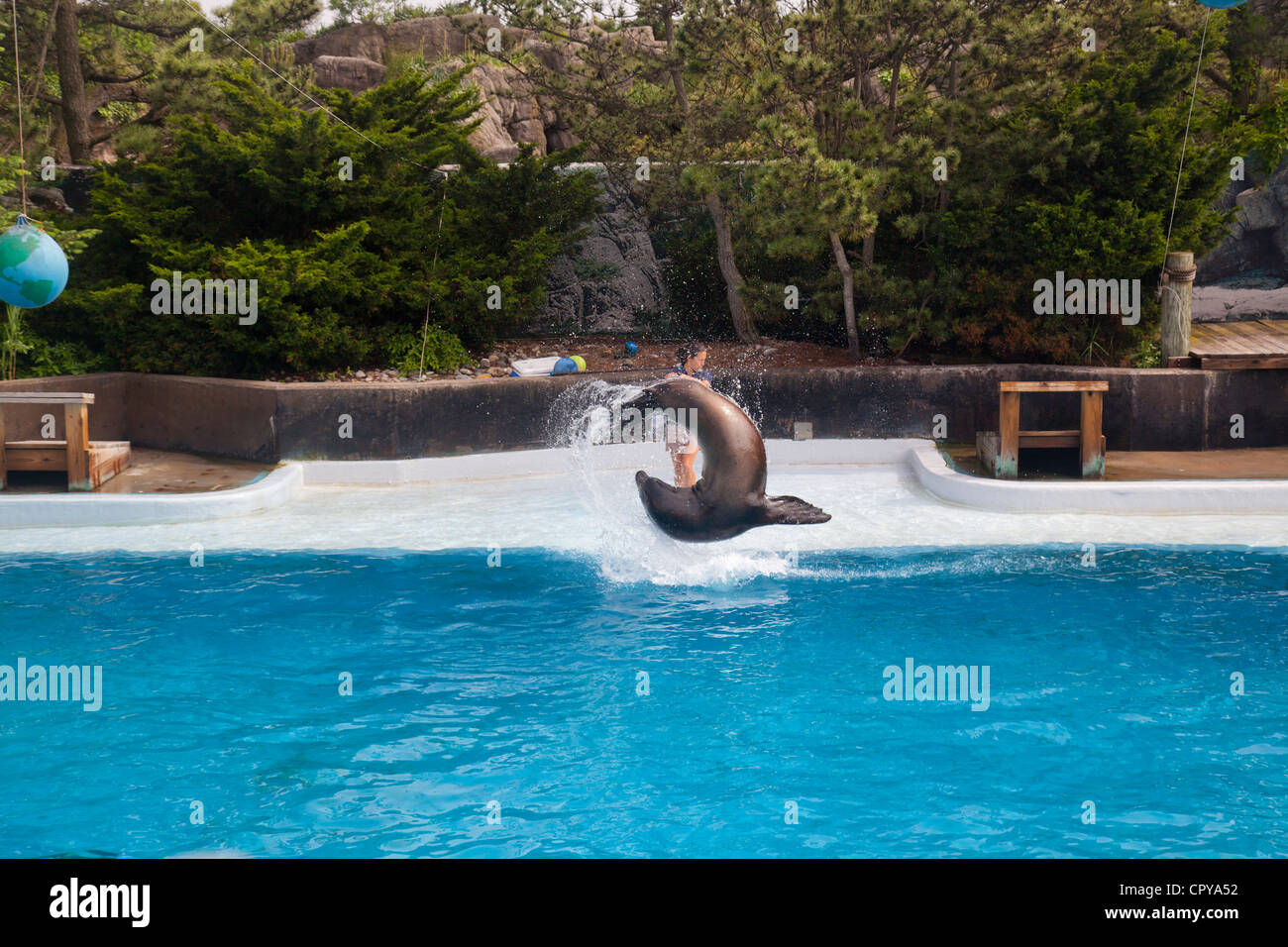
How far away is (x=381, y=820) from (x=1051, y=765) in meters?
3.36

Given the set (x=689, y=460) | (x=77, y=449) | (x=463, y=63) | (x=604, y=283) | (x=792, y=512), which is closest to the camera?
(x=792, y=512)

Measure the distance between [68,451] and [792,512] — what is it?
7896mm

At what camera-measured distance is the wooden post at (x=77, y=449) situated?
11.4 meters

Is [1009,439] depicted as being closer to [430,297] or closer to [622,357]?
[622,357]

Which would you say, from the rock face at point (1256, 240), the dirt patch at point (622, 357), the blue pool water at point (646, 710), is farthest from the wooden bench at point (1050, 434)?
the rock face at point (1256, 240)

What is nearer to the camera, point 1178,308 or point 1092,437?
point 1092,437

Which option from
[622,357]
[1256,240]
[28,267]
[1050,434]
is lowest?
[1050,434]

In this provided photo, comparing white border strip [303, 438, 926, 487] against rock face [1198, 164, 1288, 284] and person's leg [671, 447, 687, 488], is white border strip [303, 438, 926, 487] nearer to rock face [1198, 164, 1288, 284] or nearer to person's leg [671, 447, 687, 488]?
person's leg [671, 447, 687, 488]

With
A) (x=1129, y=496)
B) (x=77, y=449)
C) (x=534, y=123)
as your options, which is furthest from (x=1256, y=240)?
(x=77, y=449)

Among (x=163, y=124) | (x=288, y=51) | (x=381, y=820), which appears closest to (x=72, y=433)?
(x=381, y=820)

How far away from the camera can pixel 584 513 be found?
1146cm

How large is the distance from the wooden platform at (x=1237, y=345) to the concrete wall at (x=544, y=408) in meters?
0.18

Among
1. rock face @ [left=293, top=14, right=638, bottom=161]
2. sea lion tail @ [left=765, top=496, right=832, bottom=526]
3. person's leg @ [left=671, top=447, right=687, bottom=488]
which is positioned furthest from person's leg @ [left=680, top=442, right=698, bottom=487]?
rock face @ [left=293, top=14, right=638, bottom=161]

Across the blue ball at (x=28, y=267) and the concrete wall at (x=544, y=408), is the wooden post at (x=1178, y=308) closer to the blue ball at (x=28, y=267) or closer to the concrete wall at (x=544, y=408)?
the concrete wall at (x=544, y=408)
